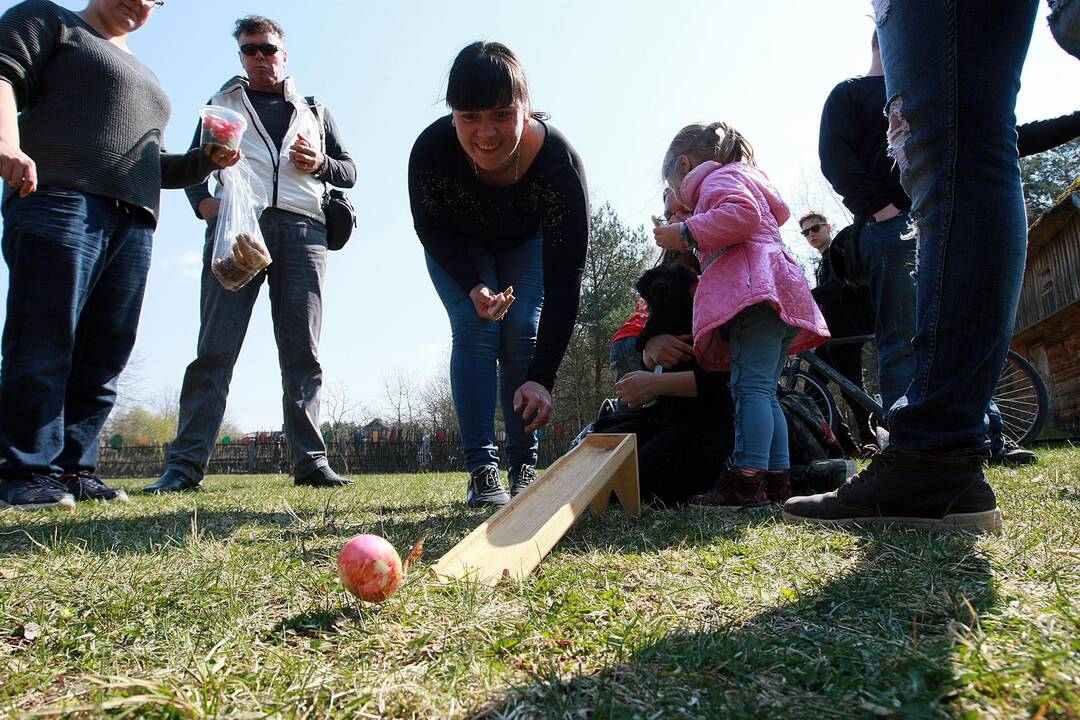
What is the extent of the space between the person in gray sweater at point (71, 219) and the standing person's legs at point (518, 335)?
165 centimetres

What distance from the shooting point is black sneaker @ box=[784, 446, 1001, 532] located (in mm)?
1770

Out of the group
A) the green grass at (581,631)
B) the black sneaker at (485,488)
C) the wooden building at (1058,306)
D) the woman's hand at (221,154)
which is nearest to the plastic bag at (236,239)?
the woman's hand at (221,154)

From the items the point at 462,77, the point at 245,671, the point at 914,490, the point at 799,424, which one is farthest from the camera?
the point at 799,424

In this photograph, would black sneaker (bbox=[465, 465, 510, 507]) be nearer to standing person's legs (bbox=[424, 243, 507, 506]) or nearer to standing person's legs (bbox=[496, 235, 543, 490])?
standing person's legs (bbox=[424, 243, 507, 506])

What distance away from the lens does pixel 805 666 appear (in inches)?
39.6

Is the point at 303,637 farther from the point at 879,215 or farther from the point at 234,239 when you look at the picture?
the point at 879,215

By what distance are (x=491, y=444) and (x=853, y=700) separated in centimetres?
240

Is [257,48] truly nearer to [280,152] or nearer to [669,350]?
[280,152]

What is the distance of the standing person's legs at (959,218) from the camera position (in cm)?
162

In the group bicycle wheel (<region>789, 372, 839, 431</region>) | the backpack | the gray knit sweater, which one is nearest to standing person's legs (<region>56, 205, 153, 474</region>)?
the gray knit sweater

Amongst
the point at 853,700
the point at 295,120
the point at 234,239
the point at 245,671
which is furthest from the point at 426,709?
the point at 295,120

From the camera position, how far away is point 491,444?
126 inches

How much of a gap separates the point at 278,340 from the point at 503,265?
6.66 feet

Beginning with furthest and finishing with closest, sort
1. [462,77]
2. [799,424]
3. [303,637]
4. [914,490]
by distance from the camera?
[799,424] → [462,77] → [914,490] → [303,637]
